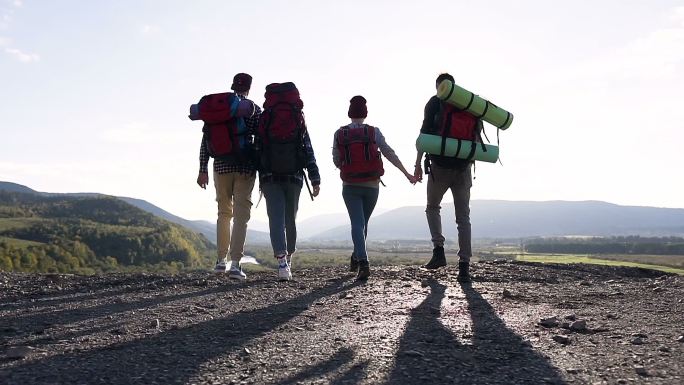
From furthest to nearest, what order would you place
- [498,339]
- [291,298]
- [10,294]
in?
[10,294]
[291,298]
[498,339]

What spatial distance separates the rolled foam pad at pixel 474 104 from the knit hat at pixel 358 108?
1353 mm

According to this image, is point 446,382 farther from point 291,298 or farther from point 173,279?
point 173,279

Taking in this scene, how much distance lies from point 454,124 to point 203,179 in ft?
14.1

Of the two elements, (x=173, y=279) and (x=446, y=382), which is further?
(x=173, y=279)

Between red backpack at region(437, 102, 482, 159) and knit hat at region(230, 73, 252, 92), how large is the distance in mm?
3333

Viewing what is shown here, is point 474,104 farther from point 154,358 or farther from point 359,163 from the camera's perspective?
point 154,358

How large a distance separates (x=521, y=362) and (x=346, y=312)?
2.28 m

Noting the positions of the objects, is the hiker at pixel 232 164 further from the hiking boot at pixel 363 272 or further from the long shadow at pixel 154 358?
the long shadow at pixel 154 358

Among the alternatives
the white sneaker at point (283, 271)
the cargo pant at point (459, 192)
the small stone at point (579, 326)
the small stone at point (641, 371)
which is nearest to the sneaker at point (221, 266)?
the white sneaker at point (283, 271)

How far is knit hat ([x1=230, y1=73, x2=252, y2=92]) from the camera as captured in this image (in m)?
8.55

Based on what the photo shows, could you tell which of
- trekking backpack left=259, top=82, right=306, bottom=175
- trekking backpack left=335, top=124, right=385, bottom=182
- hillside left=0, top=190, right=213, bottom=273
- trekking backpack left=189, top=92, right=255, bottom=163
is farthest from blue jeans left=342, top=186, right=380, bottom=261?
hillside left=0, top=190, right=213, bottom=273

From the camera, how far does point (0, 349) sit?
396cm

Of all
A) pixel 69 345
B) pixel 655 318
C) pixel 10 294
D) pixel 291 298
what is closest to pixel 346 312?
pixel 291 298

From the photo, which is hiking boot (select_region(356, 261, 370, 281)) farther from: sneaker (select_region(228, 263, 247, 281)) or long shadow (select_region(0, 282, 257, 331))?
long shadow (select_region(0, 282, 257, 331))
